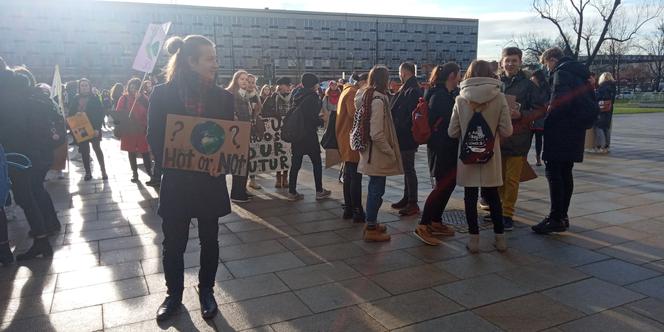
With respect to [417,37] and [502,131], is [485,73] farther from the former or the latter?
[417,37]

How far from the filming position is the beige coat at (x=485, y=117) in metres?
4.64

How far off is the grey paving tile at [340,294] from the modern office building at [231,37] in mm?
71810

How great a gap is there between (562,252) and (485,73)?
187 centimetres

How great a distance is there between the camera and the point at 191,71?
135 inches

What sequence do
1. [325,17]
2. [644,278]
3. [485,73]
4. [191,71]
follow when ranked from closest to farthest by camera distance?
1. [191,71]
2. [644,278]
3. [485,73]
4. [325,17]

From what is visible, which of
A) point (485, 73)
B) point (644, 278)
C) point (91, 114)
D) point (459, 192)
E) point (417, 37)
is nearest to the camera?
point (644, 278)

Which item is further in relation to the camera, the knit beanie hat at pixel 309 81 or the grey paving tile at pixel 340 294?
the knit beanie hat at pixel 309 81

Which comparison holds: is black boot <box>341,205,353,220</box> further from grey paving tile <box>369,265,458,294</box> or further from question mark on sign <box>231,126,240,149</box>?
question mark on sign <box>231,126,240,149</box>

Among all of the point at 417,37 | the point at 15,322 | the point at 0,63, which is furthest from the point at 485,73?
the point at 417,37

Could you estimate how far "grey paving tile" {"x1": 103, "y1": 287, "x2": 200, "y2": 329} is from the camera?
141 inches

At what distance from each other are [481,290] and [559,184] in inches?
83.4

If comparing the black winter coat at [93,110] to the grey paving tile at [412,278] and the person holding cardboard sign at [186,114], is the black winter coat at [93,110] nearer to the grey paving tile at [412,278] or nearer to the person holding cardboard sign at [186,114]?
the person holding cardboard sign at [186,114]

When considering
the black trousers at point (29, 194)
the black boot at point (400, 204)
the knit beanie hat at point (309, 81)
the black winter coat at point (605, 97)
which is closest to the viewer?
the black trousers at point (29, 194)

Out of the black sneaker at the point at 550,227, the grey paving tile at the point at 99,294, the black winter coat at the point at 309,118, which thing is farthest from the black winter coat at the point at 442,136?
the grey paving tile at the point at 99,294
